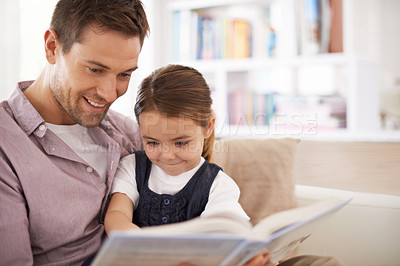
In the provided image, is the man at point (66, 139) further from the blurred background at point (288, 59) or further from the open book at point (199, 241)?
the blurred background at point (288, 59)

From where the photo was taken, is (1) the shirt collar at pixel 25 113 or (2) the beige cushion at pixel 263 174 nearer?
(1) the shirt collar at pixel 25 113

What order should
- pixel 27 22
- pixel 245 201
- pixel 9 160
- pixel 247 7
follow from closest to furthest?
pixel 9 160 → pixel 245 201 → pixel 27 22 → pixel 247 7

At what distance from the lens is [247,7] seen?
2.72 m

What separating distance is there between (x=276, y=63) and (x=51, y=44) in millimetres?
1601

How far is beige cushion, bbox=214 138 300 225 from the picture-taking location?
1.51 metres

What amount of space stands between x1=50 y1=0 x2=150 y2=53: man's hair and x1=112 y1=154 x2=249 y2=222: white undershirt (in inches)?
17.1

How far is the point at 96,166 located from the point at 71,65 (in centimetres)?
34

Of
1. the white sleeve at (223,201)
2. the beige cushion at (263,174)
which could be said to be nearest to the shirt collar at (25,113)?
the white sleeve at (223,201)

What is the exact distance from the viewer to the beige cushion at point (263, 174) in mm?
1512

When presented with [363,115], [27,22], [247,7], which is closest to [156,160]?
[27,22]

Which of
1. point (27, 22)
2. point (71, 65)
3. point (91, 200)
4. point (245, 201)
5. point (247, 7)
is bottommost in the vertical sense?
point (245, 201)

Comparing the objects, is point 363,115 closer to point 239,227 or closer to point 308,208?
point 308,208

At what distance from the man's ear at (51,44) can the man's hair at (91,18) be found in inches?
0.6

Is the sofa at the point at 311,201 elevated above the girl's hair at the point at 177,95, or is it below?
below
